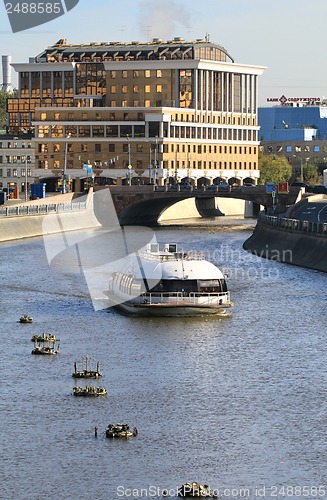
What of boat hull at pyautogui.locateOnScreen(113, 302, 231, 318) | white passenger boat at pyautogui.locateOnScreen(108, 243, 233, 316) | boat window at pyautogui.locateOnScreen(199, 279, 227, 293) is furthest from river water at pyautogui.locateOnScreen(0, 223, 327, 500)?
boat window at pyautogui.locateOnScreen(199, 279, 227, 293)

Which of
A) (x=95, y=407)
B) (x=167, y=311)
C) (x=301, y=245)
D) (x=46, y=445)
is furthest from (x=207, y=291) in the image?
(x=301, y=245)

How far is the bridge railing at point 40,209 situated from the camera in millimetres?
155137

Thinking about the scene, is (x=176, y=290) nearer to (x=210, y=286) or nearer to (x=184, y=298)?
(x=184, y=298)

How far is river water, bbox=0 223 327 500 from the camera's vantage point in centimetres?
4641

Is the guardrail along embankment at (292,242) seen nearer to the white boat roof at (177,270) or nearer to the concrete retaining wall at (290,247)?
→ the concrete retaining wall at (290,247)

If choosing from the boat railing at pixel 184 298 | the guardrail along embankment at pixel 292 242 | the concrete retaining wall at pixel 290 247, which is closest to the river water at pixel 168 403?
the boat railing at pixel 184 298

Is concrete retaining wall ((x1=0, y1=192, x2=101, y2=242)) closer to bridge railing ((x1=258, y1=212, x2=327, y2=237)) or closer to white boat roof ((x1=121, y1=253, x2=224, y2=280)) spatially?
bridge railing ((x1=258, y1=212, x2=327, y2=237))

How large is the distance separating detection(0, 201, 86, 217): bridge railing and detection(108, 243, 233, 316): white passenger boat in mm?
71011

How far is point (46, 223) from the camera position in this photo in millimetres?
165875

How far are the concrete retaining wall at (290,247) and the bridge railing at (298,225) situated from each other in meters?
0.34

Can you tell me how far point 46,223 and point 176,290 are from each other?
280 feet

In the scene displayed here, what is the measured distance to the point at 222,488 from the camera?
45062mm

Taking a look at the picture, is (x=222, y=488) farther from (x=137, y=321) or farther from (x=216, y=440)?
(x=137, y=321)

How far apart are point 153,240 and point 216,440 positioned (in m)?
103
